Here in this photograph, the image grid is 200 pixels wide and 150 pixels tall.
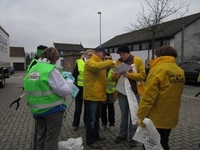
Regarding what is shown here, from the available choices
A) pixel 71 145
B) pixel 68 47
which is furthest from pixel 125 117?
pixel 68 47

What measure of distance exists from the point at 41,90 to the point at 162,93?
1.52 meters

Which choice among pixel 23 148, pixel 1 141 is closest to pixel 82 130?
pixel 23 148

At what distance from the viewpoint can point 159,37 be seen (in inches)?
975

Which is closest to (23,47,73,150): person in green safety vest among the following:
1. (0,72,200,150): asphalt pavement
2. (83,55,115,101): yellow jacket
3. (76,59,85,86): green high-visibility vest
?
(83,55,115,101): yellow jacket

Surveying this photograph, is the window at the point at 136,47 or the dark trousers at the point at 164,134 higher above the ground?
the window at the point at 136,47

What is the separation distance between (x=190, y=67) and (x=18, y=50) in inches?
2040

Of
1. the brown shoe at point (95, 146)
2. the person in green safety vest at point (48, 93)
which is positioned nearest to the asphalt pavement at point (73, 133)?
the brown shoe at point (95, 146)

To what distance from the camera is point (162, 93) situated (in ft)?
8.73

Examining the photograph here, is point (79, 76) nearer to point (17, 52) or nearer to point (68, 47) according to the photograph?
point (17, 52)

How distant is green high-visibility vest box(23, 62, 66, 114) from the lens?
2.64 meters

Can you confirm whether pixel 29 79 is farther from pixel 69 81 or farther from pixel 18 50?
pixel 18 50

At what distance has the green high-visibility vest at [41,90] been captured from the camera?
264 centimetres

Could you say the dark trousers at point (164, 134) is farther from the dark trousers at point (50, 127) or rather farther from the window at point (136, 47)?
the window at point (136, 47)

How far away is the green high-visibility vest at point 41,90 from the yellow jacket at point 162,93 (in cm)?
118
